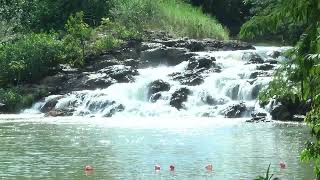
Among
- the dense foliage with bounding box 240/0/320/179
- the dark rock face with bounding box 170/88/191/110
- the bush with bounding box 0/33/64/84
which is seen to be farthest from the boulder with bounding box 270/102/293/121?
the dense foliage with bounding box 240/0/320/179

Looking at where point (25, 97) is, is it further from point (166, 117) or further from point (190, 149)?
point (190, 149)

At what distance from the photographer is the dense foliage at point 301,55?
605 cm

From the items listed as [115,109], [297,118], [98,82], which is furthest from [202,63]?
[297,118]

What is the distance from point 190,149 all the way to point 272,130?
5821 mm

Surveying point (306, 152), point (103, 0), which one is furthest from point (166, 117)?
point (306, 152)

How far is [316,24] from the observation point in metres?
6.18

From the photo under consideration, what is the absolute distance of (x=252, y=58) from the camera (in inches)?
1352

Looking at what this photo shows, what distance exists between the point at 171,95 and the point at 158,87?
1.43 metres

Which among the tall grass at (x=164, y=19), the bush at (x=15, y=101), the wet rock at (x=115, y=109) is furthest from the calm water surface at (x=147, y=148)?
the tall grass at (x=164, y=19)

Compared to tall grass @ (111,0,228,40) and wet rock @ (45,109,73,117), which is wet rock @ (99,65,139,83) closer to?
wet rock @ (45,109,73,117)

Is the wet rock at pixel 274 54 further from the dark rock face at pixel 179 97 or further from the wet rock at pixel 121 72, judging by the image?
the wet rock at pixel 121 72

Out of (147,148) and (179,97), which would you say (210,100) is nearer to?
(179,97)

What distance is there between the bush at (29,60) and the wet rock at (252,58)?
31.9 feet

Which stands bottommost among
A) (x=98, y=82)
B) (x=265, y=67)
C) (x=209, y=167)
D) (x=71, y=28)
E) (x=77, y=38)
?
(x=209, y=167)
